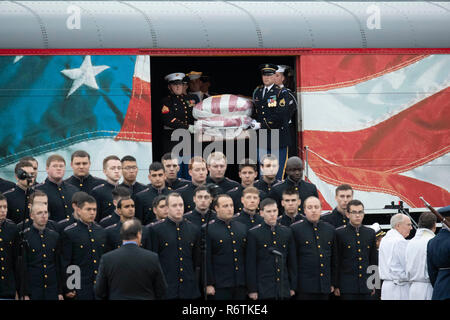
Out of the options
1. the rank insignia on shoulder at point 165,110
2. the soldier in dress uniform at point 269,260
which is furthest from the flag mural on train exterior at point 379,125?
the soldier in dress uniform at point 269,260

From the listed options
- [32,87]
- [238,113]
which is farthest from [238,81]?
[32,87]

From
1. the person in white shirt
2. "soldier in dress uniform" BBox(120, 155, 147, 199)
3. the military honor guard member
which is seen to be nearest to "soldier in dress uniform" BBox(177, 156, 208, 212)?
"soldier in dress uniform" BBox(120, 155, 147, 199)

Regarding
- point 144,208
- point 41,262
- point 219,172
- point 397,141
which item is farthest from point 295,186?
point 41,262

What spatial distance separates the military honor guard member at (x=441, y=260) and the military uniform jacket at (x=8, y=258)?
4146 millimetres

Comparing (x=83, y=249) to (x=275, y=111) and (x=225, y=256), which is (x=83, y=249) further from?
(x=275, y=111)

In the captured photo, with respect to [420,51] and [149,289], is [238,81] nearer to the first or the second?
[420,51]

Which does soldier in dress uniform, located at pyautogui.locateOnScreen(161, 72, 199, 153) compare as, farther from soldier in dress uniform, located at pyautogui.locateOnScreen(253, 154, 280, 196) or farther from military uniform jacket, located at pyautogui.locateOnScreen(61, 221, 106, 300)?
military uniform jacket, located at pyautogui.locateOnScreen(61, 221, 106, 300)

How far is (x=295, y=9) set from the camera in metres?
12.6

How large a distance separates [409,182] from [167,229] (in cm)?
410

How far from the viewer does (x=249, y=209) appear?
10352mm

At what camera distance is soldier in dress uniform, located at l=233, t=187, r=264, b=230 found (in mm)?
10250

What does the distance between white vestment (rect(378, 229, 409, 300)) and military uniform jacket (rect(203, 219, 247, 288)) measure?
77.9 inches

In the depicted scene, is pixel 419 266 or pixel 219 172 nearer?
pixel 419 266

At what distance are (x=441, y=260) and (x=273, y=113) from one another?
363 centimetres
